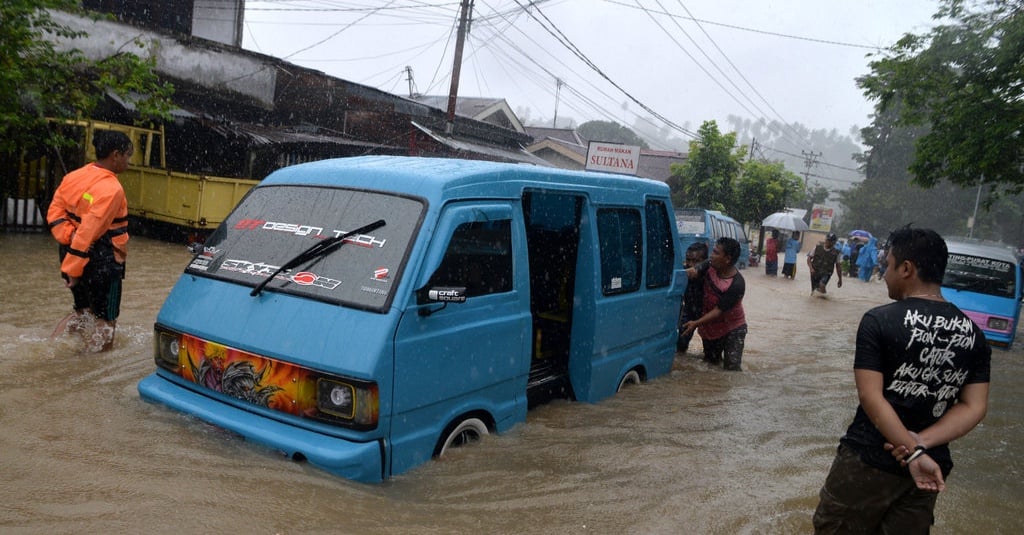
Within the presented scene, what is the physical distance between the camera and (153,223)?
14.7 metres

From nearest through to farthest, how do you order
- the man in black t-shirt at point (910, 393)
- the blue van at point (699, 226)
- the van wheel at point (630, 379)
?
the man in black t-shirt at point (910, 393) < the van wheel at point (630, 379) < the blue van at point (699, 226)

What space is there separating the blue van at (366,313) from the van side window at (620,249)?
0.19 metres

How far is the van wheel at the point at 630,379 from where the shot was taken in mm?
6049

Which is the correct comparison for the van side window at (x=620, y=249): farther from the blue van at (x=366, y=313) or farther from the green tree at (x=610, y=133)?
the green tree at (x=610, y=133)

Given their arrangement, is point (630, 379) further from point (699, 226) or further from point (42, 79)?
point (699, 226)

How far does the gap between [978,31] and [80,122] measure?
1482 cm

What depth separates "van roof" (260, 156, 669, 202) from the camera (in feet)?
13.4

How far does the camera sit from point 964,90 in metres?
10.4

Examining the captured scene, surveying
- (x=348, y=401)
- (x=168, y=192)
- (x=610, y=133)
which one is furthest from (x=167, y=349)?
(x=610, y=133)

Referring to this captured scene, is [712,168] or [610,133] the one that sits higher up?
[610,133]

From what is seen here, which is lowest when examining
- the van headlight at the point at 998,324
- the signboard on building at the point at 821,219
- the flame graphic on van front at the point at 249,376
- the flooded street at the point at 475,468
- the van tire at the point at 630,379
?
the flooded street at the point at 475,468

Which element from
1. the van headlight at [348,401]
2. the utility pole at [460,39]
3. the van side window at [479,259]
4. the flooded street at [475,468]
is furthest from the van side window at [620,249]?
the utility pole at [460,39]

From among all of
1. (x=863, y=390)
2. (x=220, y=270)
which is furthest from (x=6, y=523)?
(x=863, y=390)

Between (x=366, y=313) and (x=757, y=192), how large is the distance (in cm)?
2870
